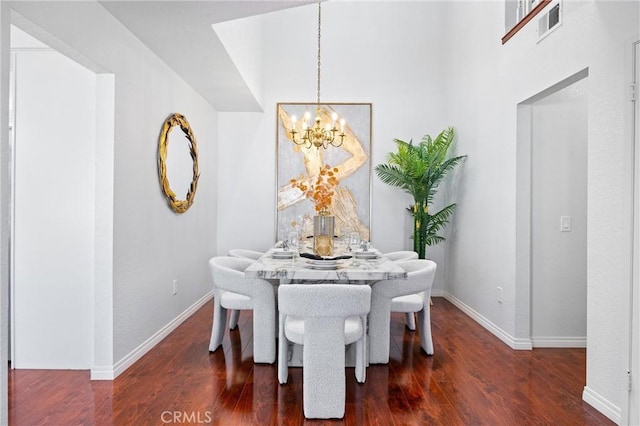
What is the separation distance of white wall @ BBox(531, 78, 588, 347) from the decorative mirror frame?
3.32 meters

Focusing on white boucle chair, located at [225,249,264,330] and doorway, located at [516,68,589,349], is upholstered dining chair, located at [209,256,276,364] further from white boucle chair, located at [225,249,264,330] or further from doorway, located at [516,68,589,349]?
doorway, located at [516,68,589,349]

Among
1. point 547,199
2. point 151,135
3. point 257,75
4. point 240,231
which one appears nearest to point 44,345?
point 151,135

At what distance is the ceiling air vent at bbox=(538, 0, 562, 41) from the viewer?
3.17 meters

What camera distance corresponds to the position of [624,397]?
7.63 feet

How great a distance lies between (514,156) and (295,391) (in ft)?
9.00

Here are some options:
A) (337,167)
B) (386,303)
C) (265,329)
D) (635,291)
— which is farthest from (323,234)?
(337,167)

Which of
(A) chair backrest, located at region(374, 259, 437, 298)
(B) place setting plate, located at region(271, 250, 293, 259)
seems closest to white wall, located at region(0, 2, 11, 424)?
(B) place setting plate, located at region(271, 250, 293, 259)

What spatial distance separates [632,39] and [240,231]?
15.8 feet

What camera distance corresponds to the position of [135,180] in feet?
10.9

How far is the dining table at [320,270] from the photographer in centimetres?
272

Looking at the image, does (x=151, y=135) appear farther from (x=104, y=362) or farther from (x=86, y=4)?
(x=104, y=362)

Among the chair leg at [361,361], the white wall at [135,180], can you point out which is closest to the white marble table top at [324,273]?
the chair leg at [361,361]

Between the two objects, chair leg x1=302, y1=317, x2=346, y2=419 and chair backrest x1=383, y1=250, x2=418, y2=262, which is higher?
chair backrest x1=383, y1=250, x2=418, y2=262

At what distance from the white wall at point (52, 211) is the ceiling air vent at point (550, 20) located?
3.46m
